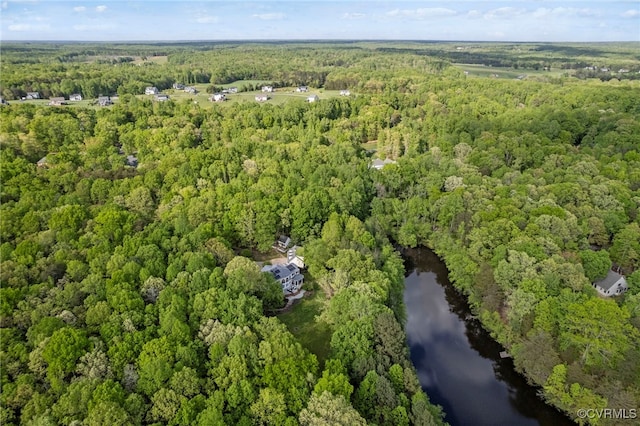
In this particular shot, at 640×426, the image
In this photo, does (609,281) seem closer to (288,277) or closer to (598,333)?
(598,333)

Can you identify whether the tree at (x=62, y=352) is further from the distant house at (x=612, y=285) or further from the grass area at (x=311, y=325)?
the distant house at (x=612, y=285)

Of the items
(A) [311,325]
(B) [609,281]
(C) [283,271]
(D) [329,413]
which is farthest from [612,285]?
(C) [283,271]

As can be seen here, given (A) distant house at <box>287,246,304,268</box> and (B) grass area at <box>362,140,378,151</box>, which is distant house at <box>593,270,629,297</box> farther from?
(B) grass area at <box>362,140,378,151</box>

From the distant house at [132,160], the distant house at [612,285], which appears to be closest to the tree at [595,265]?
the distant house at [612,285]

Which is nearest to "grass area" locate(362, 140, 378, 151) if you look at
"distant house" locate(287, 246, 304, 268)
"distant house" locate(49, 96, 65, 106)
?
"distant house" locate(287, 246, 304, 268)

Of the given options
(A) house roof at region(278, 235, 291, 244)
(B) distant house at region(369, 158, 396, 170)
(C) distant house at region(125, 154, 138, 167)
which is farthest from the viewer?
(B) distant house at region(369, 158, 396, 170)
